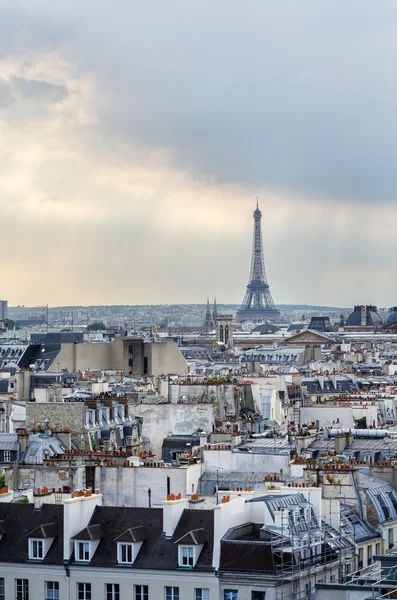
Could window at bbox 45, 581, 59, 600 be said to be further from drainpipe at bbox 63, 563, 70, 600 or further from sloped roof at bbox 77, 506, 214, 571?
sloped roof at bbox 77, 506, 214, 571

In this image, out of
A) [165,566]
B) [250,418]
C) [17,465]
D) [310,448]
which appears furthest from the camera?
[250,418]

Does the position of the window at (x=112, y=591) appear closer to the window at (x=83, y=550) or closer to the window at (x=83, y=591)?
the window at (x=83, y=591)

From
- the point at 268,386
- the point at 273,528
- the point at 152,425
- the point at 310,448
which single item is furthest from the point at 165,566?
the point at 268,386

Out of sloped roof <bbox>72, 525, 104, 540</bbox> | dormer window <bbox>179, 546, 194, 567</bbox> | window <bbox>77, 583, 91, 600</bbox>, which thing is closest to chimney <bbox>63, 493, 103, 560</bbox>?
sloped roof <bbox>72, 525, 104, 540</bbox>

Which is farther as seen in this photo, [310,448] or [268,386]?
[268,386]

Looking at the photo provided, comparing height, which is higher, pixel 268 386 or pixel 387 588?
pixel 268 386

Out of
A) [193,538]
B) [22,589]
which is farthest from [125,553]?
[22,589]

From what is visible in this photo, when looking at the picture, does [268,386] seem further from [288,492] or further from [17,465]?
[288,492]

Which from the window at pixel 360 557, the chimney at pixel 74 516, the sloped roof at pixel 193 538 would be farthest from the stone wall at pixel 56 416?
the sloped roof at pixel 193 538
